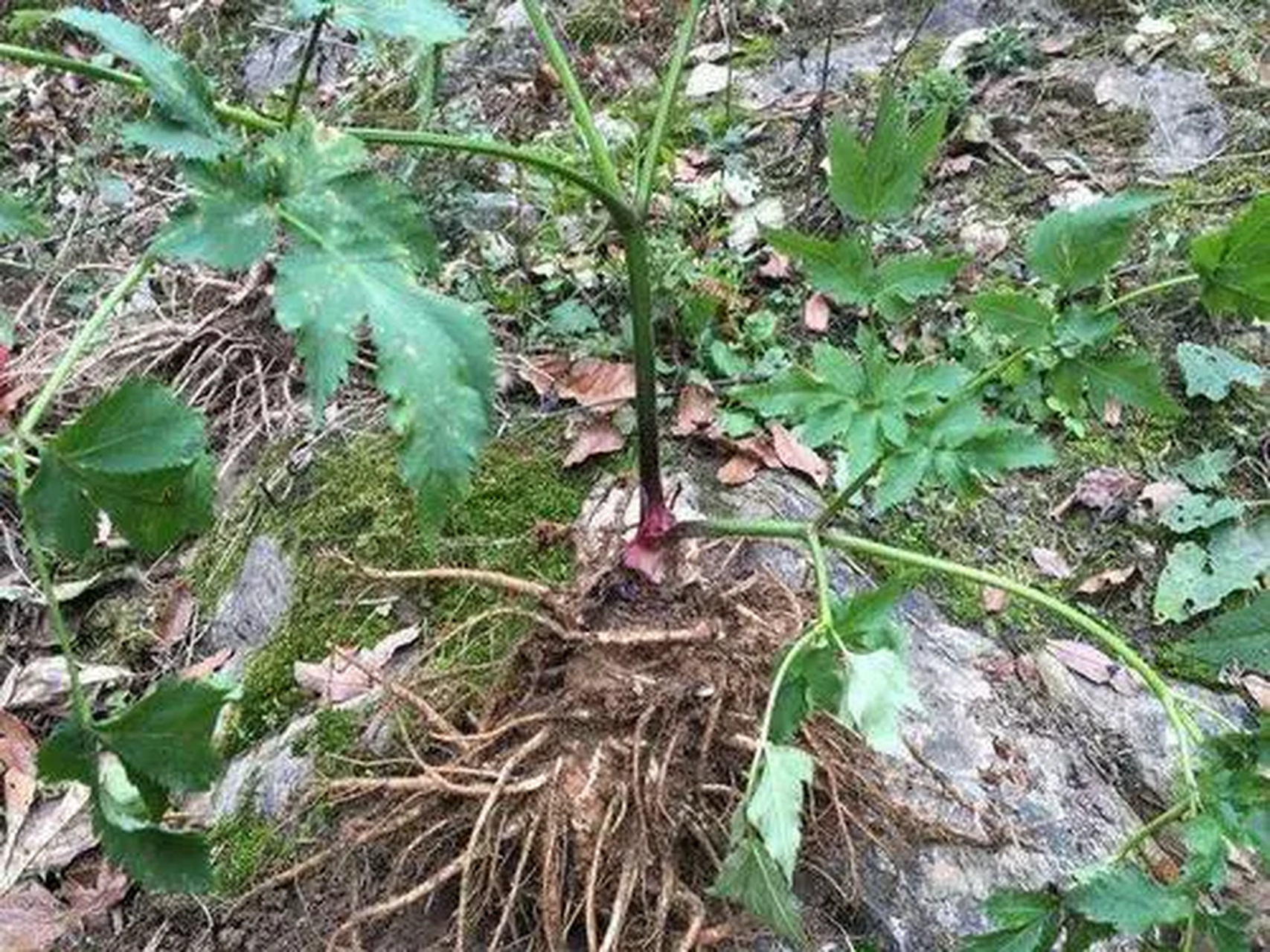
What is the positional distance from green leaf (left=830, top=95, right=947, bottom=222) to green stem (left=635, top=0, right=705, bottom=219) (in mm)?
196

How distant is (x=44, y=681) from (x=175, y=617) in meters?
0.22

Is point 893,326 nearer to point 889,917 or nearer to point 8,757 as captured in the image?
point 889,917

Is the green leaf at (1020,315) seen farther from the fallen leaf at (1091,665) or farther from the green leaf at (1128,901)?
the fallen leaf at (1091,665)

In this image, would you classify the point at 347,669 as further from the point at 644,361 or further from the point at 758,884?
the point at 758,884

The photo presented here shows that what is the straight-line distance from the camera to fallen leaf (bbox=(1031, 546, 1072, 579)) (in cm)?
198

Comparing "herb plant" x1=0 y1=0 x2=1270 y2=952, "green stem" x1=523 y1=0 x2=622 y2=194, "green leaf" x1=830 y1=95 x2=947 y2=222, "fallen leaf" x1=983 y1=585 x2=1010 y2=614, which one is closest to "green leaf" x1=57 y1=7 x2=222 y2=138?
"herb plant" x1=0 y1=0 x2=1270 y2=952

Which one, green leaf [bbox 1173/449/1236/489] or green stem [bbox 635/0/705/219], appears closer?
green stem [bbox 635/0/705/219]

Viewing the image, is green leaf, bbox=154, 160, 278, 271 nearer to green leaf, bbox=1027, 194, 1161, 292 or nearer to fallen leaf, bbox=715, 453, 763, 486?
green leaf, bbox=1027, 194, 1161, 292

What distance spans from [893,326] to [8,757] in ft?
5.45

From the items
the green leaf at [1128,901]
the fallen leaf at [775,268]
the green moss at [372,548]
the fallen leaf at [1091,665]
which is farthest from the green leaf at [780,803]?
the fallen leaf at [775,268]

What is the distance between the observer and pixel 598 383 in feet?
7.14

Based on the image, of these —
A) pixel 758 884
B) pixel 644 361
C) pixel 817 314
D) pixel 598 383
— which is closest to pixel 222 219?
pixel 644 361

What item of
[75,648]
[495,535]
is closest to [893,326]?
[495,535]

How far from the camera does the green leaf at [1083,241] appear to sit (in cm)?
111
